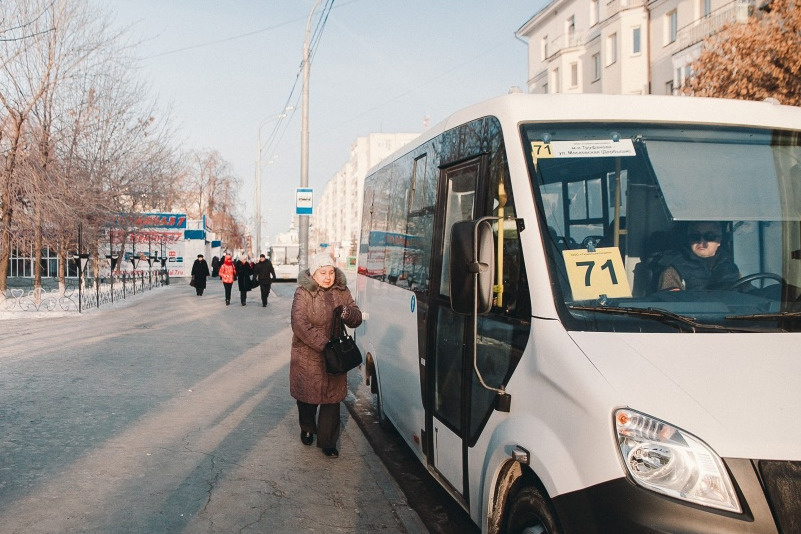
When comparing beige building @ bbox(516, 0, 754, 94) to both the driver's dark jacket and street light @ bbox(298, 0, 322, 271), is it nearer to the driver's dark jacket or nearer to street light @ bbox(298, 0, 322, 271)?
street light @ bbox(298, 0, 322, 271)

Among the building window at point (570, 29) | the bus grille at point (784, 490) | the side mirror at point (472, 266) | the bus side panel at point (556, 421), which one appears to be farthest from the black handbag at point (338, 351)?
the building window at point (570, 29)

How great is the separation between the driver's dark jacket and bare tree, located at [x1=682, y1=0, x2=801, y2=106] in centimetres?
1026

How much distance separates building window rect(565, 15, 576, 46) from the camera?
4134cm

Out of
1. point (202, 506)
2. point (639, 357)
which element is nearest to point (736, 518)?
point (639, 357)

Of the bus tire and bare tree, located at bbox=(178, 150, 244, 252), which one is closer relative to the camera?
the bus tire

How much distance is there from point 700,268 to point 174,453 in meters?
4.63

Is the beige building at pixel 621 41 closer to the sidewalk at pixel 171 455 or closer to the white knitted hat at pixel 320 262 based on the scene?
the sidewalk at pixel 171 455

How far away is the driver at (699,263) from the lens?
10.9 ft

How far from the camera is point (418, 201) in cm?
571

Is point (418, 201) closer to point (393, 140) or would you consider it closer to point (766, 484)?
point (766, 484)

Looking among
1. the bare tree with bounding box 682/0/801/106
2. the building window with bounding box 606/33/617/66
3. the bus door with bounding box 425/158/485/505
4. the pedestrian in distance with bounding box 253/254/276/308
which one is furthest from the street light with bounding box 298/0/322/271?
the building window with bounding box 606/33/617/66

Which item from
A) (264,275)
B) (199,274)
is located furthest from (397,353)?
(199,274)

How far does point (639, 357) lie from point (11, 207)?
937 inches

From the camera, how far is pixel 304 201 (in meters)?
19.7
